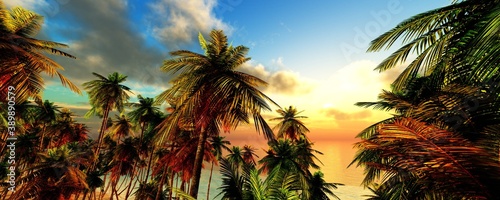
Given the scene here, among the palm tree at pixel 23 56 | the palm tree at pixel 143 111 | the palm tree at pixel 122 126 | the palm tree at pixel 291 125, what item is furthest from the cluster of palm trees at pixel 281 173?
the palm tree at pixel 122 126

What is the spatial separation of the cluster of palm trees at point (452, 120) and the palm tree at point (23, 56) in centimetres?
1001

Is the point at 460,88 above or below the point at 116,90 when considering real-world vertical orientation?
below

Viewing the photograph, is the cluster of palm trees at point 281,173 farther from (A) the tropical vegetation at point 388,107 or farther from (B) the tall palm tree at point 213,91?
(B) the tall palm tree at point 213,91

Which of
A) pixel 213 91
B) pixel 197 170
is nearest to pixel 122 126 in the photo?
pixel 197 170

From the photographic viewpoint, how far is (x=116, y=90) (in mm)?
18828

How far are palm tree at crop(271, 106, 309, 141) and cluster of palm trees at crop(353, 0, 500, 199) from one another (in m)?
25.4

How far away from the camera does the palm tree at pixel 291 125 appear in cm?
3119

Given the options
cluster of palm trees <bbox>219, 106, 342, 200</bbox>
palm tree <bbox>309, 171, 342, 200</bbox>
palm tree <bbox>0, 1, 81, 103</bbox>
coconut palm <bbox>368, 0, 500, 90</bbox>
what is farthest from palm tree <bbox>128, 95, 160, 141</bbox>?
coconut palm <bbox>368, 0, 500, 90</bbox>

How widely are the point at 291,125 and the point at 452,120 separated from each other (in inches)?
1064

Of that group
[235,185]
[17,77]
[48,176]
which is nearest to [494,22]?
[235,185]

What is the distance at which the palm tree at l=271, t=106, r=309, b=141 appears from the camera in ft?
102

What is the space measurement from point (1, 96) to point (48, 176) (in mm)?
4131

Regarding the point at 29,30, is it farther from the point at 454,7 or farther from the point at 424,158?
the point at 454,7

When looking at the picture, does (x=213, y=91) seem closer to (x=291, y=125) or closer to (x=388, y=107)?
(x=388, y=107)
